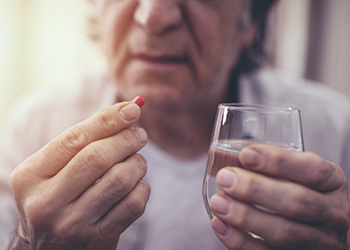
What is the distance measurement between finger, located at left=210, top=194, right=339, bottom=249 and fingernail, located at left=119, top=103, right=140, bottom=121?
0.20 m

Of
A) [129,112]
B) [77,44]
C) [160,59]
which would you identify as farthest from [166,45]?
[77,44]

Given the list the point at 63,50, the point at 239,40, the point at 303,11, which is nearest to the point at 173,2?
the point at 239,40

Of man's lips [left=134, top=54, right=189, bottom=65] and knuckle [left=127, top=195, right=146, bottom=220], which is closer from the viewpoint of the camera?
knuckle [left=127, top=195, right=146, bottom=220]

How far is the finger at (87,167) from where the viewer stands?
0.54 m

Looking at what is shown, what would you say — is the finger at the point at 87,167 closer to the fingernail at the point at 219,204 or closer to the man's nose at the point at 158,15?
the fingernail at the point at 219,204

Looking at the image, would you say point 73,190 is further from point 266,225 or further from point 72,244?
point 266,225

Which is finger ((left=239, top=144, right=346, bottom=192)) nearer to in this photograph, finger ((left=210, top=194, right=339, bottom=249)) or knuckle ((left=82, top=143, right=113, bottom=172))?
finger ((left=210, top=194, right=339, bottom=249))

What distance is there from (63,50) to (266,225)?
324cm

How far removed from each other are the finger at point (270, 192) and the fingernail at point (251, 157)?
23mm

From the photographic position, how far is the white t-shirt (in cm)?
117

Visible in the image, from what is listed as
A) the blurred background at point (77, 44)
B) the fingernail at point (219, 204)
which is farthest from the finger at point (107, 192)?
the blurred background at point (77, 44)

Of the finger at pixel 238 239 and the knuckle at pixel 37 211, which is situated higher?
the knuckle at pixel 37 211

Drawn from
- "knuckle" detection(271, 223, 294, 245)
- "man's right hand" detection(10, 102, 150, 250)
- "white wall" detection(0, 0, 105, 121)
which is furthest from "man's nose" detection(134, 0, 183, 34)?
→ "white wall" detection(0, 0, 105, 121)

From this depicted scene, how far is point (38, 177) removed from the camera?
576 millimetres
